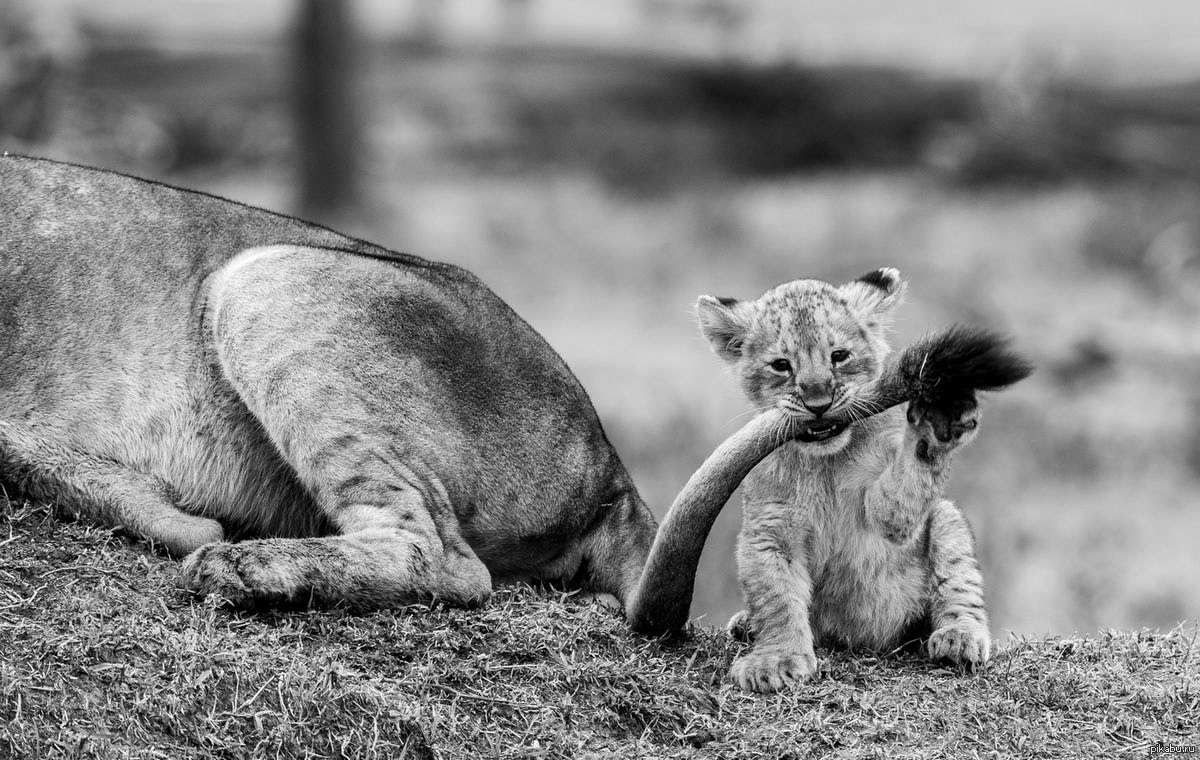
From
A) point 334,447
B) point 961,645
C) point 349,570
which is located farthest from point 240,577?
point 961,645

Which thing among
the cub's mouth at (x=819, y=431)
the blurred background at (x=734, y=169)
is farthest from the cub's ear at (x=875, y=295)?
the blurred background at (x=734, y=169)

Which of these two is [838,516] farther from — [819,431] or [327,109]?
[327,109]

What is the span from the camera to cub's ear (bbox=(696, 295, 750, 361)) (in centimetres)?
559

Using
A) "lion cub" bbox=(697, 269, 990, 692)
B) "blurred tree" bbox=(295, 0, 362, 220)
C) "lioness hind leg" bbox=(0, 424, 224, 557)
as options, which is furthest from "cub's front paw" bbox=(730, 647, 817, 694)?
"blurred tree" bbox=(295, 0, 362, 220)

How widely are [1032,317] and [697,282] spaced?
11.1 ft

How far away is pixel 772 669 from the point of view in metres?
4.99

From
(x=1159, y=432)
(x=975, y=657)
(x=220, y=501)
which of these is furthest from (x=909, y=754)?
(x=1159, y=432)

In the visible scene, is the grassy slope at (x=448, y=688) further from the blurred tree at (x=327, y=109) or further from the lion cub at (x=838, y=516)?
the blurred tree at (x=327, y=109)

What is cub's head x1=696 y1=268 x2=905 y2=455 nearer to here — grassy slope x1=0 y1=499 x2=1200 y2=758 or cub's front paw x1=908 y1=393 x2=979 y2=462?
cub's front paw x1=908 y1=393 x2=979 y2=462

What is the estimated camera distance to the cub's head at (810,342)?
5.15m

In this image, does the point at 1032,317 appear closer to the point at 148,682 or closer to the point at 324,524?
the point at 324,524

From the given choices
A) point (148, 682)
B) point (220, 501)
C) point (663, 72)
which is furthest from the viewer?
point (663, 72)

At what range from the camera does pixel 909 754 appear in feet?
15.1

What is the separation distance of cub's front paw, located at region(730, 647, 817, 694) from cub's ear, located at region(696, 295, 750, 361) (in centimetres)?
112
